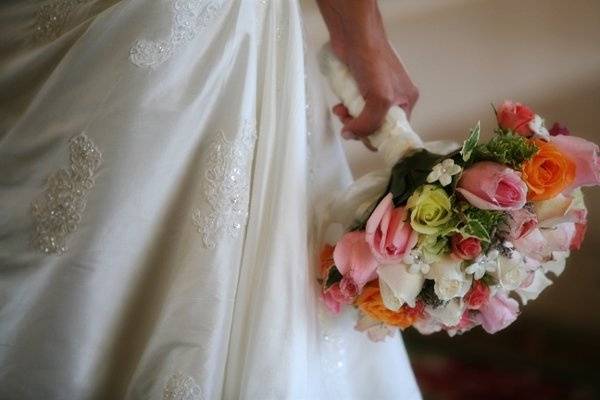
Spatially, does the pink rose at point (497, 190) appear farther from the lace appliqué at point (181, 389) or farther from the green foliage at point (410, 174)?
the lace appliqué at point (181, 389)

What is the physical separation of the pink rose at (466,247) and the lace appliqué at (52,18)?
0.55m

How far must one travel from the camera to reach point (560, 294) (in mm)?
1237

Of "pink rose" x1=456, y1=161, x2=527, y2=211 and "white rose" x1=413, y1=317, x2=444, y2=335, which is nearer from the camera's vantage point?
"pink rose" x1=456, y1=161, x2=527, y2=211

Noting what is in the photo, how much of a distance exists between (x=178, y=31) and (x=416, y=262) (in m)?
0.39

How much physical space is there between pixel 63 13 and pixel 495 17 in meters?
1.06

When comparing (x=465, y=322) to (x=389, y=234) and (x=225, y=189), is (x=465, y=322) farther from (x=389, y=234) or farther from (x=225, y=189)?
(x=225, y=189)

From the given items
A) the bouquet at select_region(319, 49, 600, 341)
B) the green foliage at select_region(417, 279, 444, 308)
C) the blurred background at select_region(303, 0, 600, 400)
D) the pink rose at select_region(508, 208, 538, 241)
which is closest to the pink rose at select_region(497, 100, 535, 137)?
the bouquet at select_region(319, 49, 600, 341)

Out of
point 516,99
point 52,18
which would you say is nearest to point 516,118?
point 52,18

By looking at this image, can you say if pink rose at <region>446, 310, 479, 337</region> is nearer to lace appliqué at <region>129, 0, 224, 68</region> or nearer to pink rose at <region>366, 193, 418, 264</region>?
pink rose at <region>366, 193, 418, 264</region>

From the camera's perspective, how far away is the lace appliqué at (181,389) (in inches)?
18.1


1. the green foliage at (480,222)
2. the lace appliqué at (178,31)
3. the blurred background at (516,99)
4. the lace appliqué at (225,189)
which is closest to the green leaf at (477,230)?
the green foliage at (480,222)

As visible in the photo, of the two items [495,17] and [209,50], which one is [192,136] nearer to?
[209,50]

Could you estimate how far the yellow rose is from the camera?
1.53ft

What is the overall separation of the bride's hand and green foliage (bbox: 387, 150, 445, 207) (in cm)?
13
